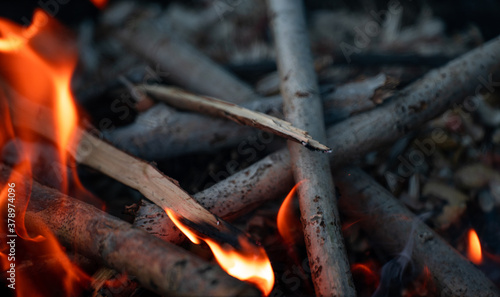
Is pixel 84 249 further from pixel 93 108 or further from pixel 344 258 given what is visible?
pixel 93 108

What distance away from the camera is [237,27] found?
3.99m

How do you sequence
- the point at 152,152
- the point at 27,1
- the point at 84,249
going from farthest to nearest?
the point at 27,1 < the point at 152,152 < the point at 84,249

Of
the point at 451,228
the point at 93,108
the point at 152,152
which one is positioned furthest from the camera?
the point at 93,108

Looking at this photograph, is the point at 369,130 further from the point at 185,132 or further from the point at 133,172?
the point at 133,172

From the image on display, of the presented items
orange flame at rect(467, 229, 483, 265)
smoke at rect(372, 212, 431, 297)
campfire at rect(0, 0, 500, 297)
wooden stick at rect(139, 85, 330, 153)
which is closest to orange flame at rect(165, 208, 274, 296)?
campfire at rect(0, 0, 500, 297)

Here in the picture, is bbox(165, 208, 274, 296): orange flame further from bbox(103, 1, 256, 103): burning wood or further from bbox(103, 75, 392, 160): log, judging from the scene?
bbox(103, 1, 256, 103): burning wood

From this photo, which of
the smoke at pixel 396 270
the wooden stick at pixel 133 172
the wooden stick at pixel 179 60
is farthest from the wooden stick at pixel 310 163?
the wooden stick at pixel 179 60

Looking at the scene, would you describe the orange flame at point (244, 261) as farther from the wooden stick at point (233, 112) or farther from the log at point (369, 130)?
the wooden stick at point (233, 112)

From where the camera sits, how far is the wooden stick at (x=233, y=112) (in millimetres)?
1778

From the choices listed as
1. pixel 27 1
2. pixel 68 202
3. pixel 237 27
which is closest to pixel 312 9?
pixel 237 27

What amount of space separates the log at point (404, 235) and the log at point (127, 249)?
1094 millimetres

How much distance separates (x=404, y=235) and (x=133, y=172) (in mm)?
1697

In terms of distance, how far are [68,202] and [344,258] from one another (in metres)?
1.49

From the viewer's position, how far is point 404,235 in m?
1.88
